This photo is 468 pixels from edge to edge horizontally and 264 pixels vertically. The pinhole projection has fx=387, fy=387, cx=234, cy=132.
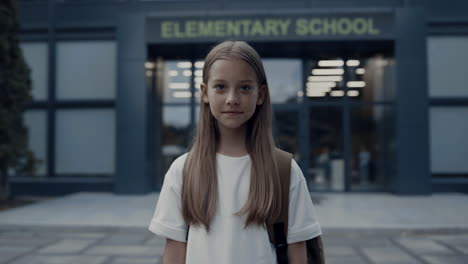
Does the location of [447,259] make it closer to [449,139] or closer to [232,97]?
[232,97]

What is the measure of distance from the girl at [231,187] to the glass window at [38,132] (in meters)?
13.1

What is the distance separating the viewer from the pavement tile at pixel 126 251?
583 cm

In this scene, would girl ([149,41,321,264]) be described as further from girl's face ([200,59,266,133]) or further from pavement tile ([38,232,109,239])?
pavement tile ([38,232,109,239])

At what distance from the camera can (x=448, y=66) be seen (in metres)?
12.6

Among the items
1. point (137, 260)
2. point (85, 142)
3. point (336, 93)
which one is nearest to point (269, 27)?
A: point (336, 93)

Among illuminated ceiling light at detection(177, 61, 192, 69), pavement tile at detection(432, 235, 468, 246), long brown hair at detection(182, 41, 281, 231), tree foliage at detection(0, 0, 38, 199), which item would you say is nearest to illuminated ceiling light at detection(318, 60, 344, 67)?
illuminated ceiling light at detection(177, 61, 192, 69)

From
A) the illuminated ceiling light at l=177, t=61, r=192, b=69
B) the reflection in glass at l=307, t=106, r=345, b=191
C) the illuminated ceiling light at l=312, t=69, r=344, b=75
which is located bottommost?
the reflection in glass at l=307, t=106, r=345, b=191

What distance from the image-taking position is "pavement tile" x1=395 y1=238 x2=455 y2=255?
5.97 meters

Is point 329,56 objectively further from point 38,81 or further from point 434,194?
point 38,81

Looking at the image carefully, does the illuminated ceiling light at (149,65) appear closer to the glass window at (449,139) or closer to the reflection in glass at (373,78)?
the reflection in glass at (373,78)

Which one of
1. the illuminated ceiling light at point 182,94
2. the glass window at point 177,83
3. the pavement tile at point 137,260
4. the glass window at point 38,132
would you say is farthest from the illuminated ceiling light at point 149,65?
the pavement tile at point 137,260

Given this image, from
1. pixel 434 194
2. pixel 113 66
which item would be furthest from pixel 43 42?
pixel 434 194

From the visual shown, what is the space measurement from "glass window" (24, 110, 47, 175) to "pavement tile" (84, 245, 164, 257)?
26.8ft

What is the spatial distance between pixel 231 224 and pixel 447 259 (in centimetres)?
529
